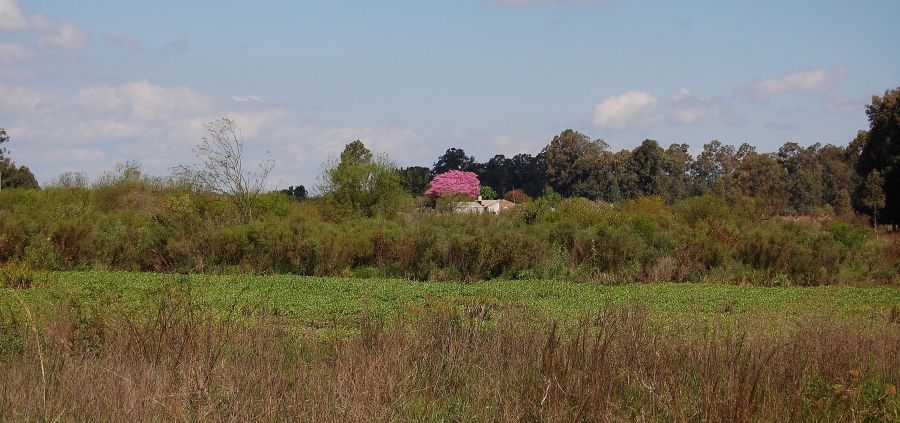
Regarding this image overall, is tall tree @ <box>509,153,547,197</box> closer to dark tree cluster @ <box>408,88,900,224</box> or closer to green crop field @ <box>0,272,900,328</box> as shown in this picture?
dark tree cluster @ <box>408,88,900,224</box>

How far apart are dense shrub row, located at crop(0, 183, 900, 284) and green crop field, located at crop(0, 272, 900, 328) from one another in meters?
1.90

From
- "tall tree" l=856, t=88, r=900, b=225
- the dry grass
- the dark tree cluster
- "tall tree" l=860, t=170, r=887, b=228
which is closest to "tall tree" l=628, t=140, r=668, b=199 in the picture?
the dark tree cluster

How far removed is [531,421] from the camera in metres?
6.46

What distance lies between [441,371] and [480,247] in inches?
527

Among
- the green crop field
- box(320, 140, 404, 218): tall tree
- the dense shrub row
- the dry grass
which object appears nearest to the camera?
the dry grass

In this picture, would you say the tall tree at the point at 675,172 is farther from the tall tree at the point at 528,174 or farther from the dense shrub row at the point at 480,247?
the dense shrub row at the point at 480,247

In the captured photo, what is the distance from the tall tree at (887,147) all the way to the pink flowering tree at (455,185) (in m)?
22.8

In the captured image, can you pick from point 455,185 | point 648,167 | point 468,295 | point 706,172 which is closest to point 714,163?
point 706,172

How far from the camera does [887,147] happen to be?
4059cm

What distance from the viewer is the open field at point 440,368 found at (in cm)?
617

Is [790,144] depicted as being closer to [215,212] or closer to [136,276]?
[215,212]

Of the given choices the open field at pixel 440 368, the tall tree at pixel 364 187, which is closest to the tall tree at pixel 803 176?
the tall tree at pixel 364 187

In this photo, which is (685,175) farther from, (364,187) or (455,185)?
(364,187)

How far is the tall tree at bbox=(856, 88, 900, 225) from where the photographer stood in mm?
39844
